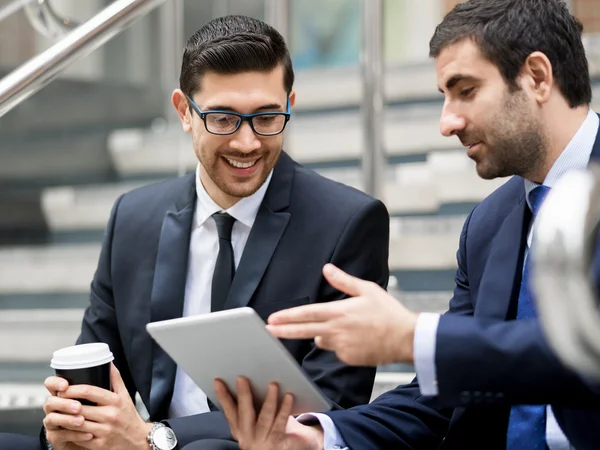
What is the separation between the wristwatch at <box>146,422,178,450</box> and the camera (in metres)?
Answer: 1.64

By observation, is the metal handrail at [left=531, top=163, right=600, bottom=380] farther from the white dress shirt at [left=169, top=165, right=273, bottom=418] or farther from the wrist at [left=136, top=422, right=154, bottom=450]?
the white dress shirt at [left=169, top=165, right=273, bottom=418]

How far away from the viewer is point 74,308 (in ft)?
10.9

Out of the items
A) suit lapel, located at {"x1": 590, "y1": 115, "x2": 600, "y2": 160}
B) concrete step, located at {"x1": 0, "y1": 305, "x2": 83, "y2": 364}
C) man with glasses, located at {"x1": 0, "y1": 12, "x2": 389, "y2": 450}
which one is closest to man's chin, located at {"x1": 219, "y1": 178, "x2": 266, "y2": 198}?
man with glasses, located at {"x1": 0, "y1": 12, "x2": 389, "y2": 450}

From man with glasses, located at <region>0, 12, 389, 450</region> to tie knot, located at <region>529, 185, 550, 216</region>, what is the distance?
1.20 ft

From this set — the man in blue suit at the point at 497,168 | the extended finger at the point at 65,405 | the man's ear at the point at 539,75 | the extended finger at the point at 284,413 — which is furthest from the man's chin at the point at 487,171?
the extended finger at the point at 65,405

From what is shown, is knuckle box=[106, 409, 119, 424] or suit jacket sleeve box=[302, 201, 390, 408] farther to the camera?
suit jacket sleeve box=[302, 201, 390, 408]

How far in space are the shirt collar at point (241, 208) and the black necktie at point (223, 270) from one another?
0.03 metres

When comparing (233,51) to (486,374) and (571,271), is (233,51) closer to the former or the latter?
(486,374)

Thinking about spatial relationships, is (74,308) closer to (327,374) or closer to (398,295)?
(398,295)

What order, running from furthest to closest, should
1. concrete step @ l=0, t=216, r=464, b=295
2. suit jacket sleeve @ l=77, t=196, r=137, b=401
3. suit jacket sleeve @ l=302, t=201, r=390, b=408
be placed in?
concrete step @ l=0, t=216, r=464, b=295
suit jacket sleeve @ l=77, t=196, r=137, b=401
suit jacket sleeve @ l=302, t=201, r=390, b=408

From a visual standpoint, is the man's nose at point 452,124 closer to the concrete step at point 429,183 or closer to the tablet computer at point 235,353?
the tablet computer at point 235,353

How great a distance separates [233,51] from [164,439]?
759 millimetres

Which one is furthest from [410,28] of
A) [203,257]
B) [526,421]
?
[526,421]

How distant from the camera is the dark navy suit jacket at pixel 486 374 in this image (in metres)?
1.24
